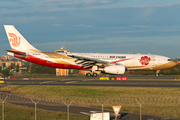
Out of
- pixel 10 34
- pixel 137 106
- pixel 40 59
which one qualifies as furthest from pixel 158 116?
pixel 10 34

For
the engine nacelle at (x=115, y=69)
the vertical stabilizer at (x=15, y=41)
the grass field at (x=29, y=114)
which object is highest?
the vertical stabilizer at (x=15, y=41)

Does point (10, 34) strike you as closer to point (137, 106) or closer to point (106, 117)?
point (137, 106)

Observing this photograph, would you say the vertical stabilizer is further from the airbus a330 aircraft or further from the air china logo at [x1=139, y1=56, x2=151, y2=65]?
the air china logo at [x1=139, y1=56, x2=151, y2=65]

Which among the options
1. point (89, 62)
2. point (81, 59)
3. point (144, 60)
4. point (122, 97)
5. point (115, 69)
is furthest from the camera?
point (144, 60)

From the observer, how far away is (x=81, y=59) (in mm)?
48719

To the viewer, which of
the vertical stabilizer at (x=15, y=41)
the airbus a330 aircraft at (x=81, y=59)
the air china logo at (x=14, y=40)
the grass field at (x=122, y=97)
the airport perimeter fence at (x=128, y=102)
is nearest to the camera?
the grass field at (x=122, y=97)

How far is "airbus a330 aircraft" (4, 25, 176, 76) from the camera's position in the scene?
4922cm

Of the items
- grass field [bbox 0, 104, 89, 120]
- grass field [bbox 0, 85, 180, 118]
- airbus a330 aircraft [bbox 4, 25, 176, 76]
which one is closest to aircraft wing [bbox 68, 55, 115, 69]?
airbus a330 aircraft [bbox 4, 25, 176, 76]

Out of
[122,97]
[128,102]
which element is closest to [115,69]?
[122,97]

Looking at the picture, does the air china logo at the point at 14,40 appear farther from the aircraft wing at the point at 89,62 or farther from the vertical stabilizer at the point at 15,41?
the aircraft wing at the point at 89,62

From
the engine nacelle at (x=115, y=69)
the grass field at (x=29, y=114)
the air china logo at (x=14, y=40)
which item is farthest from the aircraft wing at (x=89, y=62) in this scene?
the grass field at (x=29, y=114)

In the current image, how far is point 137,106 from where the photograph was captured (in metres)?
20.7

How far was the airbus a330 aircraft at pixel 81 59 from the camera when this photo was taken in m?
49.2

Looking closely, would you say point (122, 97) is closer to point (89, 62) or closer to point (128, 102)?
point (128, 102)
